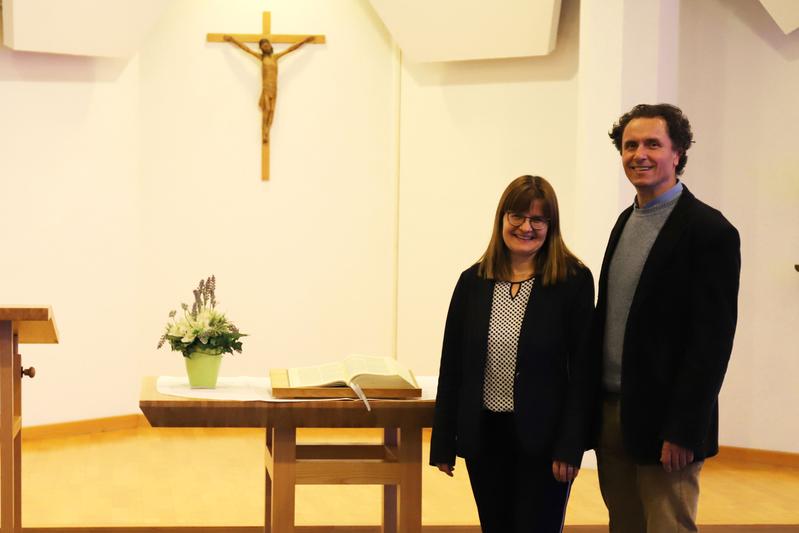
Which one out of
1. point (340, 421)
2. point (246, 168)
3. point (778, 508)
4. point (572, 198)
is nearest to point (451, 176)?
point (572, 198)

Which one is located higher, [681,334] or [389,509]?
[681,334]

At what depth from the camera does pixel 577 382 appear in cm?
281

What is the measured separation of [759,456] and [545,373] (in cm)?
382

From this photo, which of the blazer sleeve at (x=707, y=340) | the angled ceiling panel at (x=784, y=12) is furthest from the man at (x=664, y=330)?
the angled ceiling panel at (x=784, y=12)

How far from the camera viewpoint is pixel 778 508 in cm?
505

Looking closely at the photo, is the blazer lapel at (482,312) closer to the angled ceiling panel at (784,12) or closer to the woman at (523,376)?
the woman at (523,376)

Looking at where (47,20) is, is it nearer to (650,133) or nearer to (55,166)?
(55,166)

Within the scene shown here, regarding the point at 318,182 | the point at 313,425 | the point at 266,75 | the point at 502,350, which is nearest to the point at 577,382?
the point at 502,350

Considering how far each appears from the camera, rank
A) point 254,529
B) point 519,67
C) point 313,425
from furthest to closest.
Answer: point 519,67, point 254,529, point 313,425

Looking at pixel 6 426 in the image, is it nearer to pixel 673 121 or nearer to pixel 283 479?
pixel 283 479

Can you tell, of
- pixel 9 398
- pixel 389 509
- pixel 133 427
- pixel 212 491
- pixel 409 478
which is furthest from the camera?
pixel 133 427

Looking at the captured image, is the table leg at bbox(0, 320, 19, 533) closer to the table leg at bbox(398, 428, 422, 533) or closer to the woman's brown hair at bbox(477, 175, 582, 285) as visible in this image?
the table leg at bbox(398, 428, 422, 533)

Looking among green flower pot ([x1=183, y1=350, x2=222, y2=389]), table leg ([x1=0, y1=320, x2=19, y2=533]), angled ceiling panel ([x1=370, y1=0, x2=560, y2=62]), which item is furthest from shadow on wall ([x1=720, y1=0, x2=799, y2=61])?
table leg ([x1=0, y1=320, x2=19, y2=533])

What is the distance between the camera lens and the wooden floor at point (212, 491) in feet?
15.5
